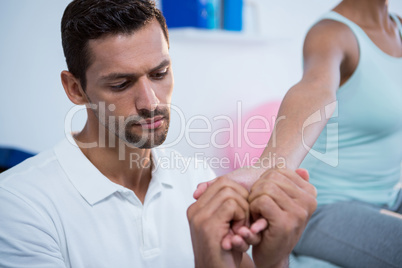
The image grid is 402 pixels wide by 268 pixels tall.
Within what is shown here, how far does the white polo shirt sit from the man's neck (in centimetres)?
5

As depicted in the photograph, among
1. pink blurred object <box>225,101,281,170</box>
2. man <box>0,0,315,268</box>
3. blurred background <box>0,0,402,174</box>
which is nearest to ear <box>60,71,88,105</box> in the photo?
man <box>0,0,315,268</box>

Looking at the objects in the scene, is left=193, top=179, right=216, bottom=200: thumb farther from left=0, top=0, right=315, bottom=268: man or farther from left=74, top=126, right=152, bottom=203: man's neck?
left=74, top=126, right=152, bottom=203: man's neck

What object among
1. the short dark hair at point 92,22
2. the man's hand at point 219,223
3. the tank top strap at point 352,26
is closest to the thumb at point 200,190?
the man's hand at point 219,223

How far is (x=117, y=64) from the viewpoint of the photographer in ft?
3.28

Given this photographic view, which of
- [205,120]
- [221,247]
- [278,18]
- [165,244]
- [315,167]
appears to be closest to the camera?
[221,247]

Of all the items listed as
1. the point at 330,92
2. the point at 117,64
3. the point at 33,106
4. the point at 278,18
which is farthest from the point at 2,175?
the point at 278,18

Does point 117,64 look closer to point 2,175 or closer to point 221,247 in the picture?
point 2,175

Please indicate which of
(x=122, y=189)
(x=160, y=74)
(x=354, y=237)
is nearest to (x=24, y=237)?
(x=122, y=189)

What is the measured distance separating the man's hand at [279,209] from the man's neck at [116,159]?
16.9 inches

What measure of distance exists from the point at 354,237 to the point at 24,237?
81 centimetres

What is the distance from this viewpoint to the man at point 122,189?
0.78 m

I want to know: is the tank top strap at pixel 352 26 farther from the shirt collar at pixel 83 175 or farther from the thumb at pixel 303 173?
the shirt collar at pixel 83 175

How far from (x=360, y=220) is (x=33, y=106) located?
1.60 m

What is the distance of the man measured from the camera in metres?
0.78
